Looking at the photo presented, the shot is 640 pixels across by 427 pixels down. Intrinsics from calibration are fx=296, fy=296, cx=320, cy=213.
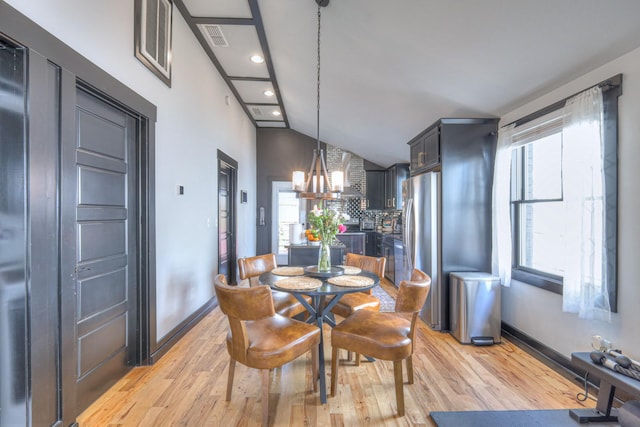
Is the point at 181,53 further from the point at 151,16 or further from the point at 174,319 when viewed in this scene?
the point at 174,319

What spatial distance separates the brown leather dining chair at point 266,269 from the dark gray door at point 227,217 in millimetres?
1525

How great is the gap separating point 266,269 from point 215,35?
2671 mm

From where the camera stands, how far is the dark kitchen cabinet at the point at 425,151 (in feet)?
11.0

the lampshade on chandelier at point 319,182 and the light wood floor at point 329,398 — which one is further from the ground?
the lampshade on chandelier at point 319,182

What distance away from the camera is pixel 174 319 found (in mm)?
2961

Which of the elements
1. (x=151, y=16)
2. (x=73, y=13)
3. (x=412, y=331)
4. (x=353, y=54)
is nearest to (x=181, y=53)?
(x=151, y=16)

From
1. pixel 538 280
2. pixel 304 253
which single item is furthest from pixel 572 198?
pixel 304 253

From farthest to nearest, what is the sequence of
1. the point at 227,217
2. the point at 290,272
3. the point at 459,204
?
the point at 227,217 < the point at 459,204 < the point at 290,272

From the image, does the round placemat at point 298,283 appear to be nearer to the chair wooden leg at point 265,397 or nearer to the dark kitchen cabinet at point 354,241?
the chair wooden leg at point 265,397

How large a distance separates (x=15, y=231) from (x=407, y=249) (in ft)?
11.4

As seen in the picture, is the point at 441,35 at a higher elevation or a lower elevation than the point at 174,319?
higher

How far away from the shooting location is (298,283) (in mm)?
2203

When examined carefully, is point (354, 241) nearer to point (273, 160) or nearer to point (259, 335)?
point (273, 160)

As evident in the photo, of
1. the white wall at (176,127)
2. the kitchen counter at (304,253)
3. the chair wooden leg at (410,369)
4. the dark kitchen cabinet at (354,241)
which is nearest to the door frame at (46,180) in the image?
Answer: the white wall at (176,127)
